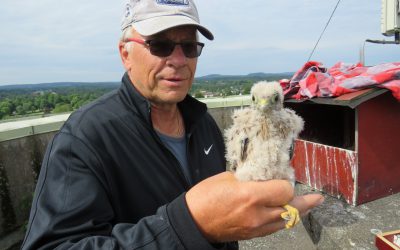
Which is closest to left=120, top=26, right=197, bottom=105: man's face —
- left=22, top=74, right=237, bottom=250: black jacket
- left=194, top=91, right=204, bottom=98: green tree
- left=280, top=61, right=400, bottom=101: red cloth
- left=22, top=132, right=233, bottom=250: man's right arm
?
left=22, top=74, right=237, bottom=250: black jacket

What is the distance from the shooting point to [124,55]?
8.21ft

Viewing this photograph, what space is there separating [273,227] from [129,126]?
1.06 m

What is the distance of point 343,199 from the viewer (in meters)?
6.74

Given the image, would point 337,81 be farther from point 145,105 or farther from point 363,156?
point 145,105

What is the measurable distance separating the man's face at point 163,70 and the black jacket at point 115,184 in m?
0.11

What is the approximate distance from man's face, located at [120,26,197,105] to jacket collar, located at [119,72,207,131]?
0.26ft

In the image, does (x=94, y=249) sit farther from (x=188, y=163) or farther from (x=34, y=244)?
(x=188, y=163)

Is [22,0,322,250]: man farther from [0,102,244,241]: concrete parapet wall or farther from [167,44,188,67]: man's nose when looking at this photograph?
[0,102,244,241]: concrete parapet wall

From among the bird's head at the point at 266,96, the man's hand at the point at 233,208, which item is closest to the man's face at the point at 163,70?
the bird's head at the point at 266,96

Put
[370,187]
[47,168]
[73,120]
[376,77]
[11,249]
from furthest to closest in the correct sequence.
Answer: [370,187] → [376,77] → [11,249] → [73,120] → [47,168]

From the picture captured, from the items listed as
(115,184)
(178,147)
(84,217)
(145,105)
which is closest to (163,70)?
(145,105)

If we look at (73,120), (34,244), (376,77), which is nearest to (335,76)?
(376,77)

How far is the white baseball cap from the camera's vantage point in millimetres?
2176

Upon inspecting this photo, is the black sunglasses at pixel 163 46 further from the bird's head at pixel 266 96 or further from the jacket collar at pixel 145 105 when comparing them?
the bird's head at pixel 266 96
